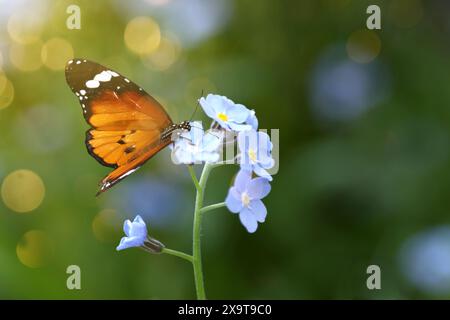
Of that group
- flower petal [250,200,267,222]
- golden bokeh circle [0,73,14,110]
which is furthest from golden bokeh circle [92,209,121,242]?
flower petal [250,200,267,222]

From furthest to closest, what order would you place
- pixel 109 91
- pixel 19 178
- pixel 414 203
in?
pixel 19 178 → pixel 414 203 → pixel 109 91

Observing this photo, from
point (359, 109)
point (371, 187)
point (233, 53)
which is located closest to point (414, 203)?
point (371, 187)

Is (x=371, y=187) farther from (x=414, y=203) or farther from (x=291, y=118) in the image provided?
(x=291, y=118)

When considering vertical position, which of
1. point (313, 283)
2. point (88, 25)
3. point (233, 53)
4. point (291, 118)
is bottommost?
point (313, 283)

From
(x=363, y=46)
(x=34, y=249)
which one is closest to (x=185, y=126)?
(x=34, y=249)

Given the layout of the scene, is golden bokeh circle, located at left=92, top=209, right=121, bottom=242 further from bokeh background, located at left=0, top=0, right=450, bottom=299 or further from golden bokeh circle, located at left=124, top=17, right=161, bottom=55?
golden bokeh circle, located at left=124, top=17, right=161, bottom=55

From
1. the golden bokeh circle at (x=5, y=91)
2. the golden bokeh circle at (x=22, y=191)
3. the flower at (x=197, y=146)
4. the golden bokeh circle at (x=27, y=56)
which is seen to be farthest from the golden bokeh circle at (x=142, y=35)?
the flower at (x=197, y=146)
